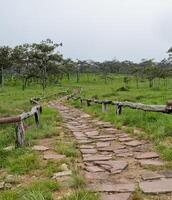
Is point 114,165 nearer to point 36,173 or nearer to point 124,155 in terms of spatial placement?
point 124,155

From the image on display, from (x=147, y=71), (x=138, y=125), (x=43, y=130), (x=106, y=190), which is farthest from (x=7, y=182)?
(x=147, y=71)

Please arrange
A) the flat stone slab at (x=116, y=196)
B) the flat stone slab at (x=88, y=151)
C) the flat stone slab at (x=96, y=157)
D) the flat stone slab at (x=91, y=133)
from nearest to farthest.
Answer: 1. the flat stone slab at (x=116, y=196)
2. the flat stone slab at (x=96, y=157)
3. the flat stone slab at (x=88, y=151)
4. the flat stone slab at (x=91, y=133)

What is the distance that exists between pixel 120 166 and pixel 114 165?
0.12m

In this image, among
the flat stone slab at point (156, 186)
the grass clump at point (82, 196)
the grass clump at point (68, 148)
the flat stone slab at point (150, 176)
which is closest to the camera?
the grass clump at point (82, 196)

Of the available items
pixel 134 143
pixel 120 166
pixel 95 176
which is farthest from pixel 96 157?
pixel 134 143

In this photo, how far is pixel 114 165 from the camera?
20.3 feet

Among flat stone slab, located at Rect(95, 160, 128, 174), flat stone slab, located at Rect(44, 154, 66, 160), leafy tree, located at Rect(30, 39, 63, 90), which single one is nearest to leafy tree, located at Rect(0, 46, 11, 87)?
leafy tree, located at Rect(30, 39, 63, 90)

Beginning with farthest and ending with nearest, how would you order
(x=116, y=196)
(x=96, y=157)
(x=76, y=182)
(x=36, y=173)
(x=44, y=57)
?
(x=44, y=57) < (x=96, y=157) < (x=36, y=173) < (x=76, y=182) < (x=116, y=196)

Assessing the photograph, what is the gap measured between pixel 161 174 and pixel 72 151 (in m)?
2.15

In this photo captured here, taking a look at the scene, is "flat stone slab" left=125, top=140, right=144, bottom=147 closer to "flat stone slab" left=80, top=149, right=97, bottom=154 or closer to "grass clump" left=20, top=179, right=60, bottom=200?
"flat stone slab" left=80, top=149, right=97, bottom=154

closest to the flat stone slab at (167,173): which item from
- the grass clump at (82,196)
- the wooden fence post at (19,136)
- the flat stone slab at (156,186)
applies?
the flat stone slab at (156,186)

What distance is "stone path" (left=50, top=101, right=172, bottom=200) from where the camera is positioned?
488 centimetres

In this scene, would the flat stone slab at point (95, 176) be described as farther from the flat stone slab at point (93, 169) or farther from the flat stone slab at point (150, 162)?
the flat stone slab at point (150, 162)

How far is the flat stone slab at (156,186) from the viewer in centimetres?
473
